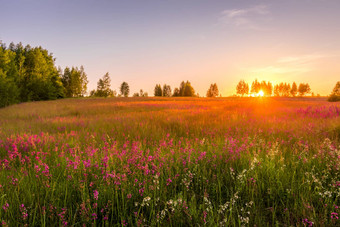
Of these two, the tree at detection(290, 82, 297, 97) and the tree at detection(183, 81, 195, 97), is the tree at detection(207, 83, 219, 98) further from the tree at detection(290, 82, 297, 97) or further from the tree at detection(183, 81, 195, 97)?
the tree at detection(290, 82, 297, 97)

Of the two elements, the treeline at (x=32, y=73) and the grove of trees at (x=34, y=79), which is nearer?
the grove of trees at (x=34, y=79)

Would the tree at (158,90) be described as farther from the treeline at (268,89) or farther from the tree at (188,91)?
the treeline at (268,89)

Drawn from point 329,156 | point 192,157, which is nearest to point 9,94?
point 192,157

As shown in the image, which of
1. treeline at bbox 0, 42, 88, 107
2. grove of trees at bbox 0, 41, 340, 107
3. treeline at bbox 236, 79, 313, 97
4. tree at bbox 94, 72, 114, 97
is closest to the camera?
grove of trees at bbox 0, 41, 340, 107

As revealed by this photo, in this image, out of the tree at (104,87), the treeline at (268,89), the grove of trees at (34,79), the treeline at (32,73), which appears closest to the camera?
the grove of trees at (34,79)

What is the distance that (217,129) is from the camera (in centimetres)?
555

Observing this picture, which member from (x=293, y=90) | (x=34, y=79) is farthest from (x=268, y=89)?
(x=34, y=79)

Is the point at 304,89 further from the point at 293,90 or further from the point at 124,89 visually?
the point at 124,89

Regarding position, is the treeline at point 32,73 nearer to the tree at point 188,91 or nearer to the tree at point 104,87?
the tree at point 104,87

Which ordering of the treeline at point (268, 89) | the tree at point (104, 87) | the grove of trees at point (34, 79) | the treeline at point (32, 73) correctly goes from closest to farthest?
the grove of trees at point (34, 79) < the treeline at point (32, 73) < the tree at point (104, 87) < the treeline at point (268, 89)

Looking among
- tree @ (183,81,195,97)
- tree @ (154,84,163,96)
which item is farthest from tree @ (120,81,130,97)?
tree @ (183,81,195,97)

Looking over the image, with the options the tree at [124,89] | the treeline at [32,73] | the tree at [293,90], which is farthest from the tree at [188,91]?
the tree at [293,90]

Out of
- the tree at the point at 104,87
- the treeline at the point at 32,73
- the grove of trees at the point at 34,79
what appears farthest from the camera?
the tree at the point at 104,87

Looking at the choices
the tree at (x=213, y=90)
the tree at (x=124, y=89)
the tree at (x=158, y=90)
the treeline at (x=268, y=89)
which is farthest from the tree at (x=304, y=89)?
the tree at (x=124, y=89)
